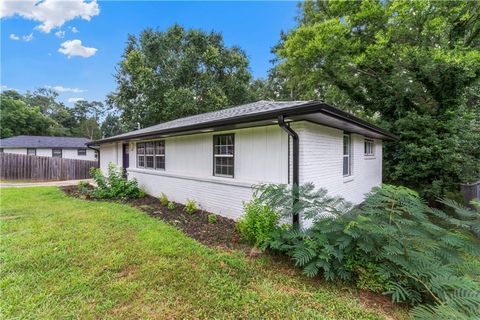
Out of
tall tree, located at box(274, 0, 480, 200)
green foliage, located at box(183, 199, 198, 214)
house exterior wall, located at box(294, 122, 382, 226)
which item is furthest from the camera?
tall tree, located at box(274, 0, 480, 200)

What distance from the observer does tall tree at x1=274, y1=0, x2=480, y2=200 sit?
838 centimetres

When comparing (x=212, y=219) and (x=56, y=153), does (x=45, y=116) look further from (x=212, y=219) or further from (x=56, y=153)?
(x=212, y=219)

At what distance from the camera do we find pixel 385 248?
9.85 feet

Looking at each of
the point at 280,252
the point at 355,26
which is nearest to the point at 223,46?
the point at 355,26

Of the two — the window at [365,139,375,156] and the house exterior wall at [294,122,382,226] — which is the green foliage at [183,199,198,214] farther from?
the window at [365,139,375,156]

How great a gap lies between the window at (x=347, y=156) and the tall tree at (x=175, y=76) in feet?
45.6

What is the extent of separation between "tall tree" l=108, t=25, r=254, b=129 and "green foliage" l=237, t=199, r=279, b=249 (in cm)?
1584

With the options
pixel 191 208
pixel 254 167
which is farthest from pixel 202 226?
pixel 254 167

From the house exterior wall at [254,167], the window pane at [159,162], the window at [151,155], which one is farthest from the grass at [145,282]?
the window at [151,155]

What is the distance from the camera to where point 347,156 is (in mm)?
7527

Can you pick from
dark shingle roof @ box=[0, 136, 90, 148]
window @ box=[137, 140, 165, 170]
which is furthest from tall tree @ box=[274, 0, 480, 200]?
dark shingle roof @ box=[0, 136, 90, 148]

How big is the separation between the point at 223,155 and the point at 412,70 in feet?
27.3

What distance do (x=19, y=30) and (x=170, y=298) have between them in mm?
14397

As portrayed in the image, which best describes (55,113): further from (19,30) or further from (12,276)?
(12,276)
